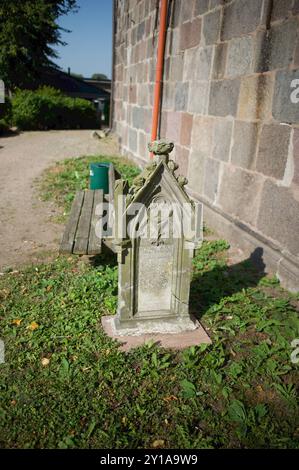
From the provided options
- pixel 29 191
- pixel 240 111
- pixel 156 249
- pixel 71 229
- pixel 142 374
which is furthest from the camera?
pixel 29 191

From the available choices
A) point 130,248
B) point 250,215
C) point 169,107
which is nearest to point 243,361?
point 130,248

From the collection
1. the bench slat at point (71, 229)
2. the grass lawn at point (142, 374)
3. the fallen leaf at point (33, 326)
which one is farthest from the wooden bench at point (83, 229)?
the fallen leaf at point (33, 326)

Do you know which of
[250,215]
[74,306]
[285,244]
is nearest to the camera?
[74,306]

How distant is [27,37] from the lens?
18.0 metres

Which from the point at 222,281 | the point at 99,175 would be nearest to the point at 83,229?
the point at 222,281

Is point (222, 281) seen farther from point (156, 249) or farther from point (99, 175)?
point (99, 175)

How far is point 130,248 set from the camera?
9.61 feet

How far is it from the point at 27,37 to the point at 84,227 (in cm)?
1801

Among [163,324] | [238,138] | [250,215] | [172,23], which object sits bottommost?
[163,324]

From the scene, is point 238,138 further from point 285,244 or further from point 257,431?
point 257,431

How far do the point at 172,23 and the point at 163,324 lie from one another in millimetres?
5827

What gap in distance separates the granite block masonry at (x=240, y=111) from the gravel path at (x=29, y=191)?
260cm

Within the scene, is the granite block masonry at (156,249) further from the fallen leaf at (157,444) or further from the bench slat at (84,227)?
the fallen leaf at (157,444)

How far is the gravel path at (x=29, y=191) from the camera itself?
4875mm
